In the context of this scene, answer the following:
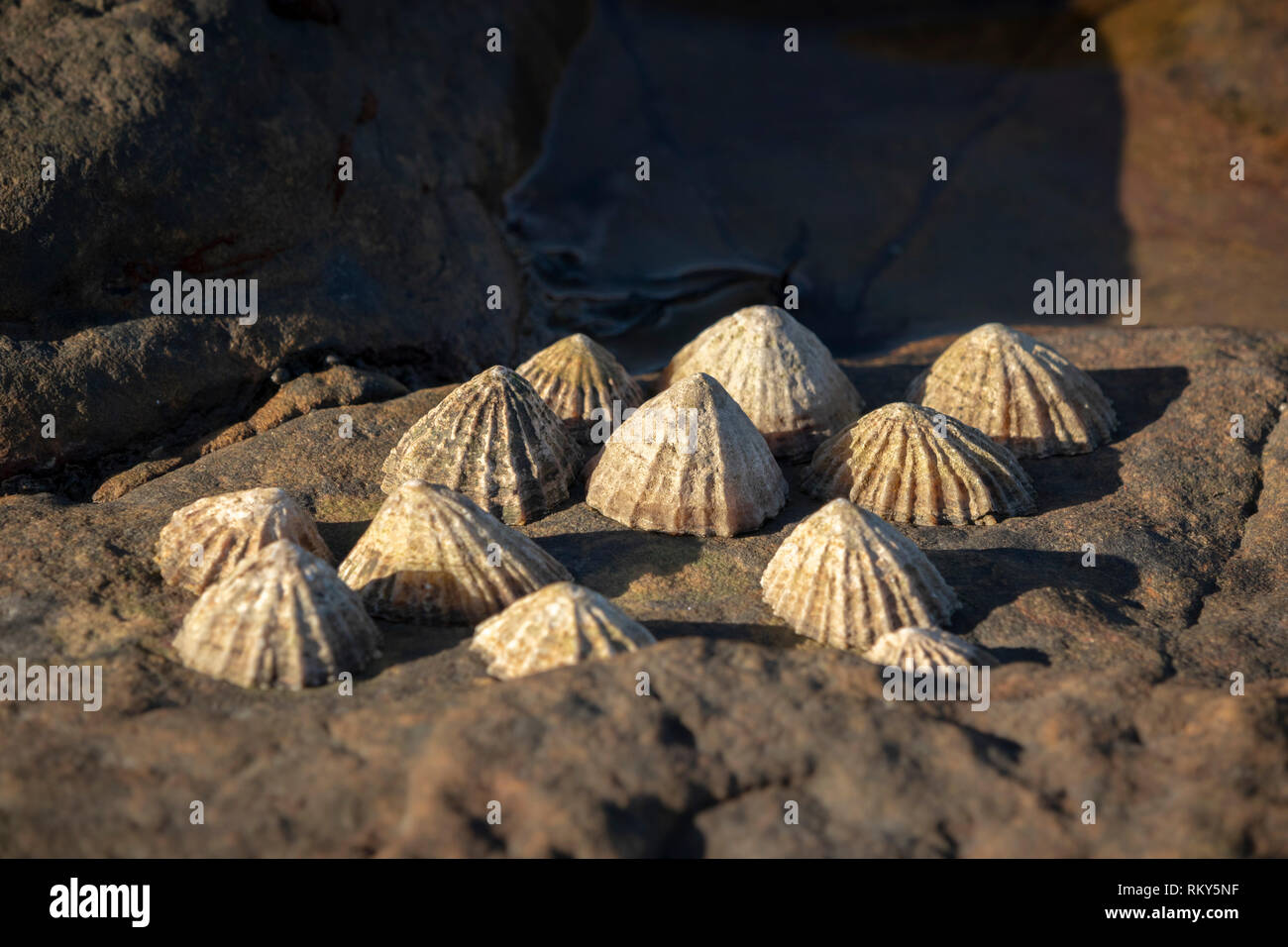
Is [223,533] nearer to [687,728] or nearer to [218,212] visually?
[687,728]

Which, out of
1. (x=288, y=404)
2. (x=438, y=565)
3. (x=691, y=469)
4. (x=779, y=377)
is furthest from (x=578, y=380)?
(x=438, y=565)

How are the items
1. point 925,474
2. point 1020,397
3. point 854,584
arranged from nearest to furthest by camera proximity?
point 854,584
point 925,474
point 1020,397

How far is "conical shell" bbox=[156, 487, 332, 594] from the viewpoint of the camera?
3.92 meters

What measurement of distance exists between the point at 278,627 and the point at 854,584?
1.90 m

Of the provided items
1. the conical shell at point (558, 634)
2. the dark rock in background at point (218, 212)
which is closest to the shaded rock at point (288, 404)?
the dark rock in background at point (218, 212)

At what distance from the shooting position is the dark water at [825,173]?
762cm

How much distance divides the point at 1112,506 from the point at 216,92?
182 inches

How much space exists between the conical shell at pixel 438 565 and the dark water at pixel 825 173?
131 inches

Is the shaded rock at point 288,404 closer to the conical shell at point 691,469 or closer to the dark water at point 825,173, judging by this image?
the conical shell at point 691,469

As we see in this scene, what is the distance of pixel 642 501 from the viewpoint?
441 cm

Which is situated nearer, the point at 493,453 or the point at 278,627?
the point at 278,627

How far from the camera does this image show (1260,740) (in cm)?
307

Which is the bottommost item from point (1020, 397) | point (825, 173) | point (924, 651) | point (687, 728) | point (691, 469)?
point (687, 728)

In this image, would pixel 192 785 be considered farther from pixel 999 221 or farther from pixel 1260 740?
pixel 999 221
